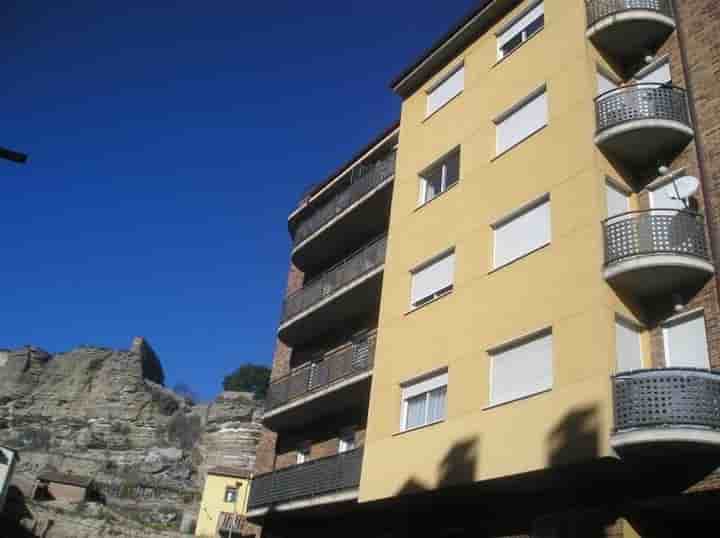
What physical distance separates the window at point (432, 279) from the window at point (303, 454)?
21.9 feet

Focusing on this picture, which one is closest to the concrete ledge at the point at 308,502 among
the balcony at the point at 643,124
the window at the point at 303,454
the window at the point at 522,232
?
the window at the point at 303,454

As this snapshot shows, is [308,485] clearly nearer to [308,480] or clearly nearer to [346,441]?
[308,480]

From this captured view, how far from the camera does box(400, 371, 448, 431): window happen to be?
51.4 feet

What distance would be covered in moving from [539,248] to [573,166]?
5.59ft

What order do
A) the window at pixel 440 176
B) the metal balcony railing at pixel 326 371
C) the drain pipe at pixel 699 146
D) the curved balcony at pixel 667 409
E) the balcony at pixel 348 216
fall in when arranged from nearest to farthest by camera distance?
the curved balcony at pixel 667 409 < the drain pipe at pixel 699 146 < the window at pixel 440 176 < the metal balcony railing at pixel 326 371 < the balcony at pixel 348 216

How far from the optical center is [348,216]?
77.0 ft

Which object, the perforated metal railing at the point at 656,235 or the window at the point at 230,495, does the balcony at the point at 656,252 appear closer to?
the perforated metal railing at the point at 656,235

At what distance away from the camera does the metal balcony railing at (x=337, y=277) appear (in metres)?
20.9

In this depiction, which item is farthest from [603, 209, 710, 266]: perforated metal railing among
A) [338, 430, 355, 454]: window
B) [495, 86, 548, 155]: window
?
[338, 430, 355, 454]: window

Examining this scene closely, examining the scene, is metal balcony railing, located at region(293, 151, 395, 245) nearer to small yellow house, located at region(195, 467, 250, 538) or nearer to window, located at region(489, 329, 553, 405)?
window, located at region(489, 329, 553, 405)

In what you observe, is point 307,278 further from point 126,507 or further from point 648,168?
point 126,507

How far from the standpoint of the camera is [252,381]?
9969 centimetres

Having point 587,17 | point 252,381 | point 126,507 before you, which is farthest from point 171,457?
point 587,17

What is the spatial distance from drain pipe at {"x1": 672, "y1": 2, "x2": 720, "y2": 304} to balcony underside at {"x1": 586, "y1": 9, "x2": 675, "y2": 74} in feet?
1.27
